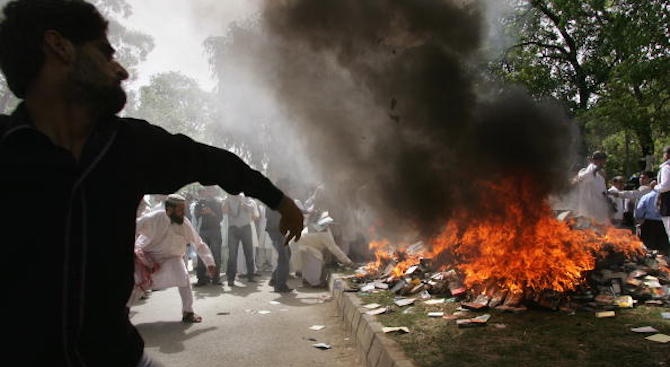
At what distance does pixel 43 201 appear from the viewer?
149 centimetres

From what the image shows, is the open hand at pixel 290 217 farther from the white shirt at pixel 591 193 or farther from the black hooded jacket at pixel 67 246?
the white shirt at pixel 591 193

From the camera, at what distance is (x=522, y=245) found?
19.6ft

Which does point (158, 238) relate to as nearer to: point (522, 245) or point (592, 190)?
point (522, 245)

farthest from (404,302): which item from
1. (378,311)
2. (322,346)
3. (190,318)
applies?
(190,318)

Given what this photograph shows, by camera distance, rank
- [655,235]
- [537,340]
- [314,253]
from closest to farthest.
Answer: [537,340], [655,235], [314,253]

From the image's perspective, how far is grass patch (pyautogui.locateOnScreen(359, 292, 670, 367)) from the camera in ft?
12.5

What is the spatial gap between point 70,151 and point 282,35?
292 inches

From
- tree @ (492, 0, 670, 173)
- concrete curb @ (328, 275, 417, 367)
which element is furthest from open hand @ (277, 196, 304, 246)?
tree @ (492, 0, 670, 173)

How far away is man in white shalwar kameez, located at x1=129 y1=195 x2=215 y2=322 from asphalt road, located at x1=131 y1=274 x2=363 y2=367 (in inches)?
20.9

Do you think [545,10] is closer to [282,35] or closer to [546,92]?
[546,92]

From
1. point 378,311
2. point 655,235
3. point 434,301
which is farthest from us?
point 655,235

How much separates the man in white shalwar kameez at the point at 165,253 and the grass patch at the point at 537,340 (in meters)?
3.10

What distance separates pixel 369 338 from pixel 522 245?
231 centimetres

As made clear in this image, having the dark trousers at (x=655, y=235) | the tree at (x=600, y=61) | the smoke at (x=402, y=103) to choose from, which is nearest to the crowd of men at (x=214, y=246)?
the smoke at (x=402, y=103)
